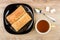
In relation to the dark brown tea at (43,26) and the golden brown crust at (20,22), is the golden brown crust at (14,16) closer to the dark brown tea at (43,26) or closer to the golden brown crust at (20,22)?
the golden brown crust at (20,22)

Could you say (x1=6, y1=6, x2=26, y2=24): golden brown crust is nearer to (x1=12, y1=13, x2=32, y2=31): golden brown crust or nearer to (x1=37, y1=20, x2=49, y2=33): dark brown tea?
(x1=12, y1=13, x2=32, y2=31): golden brown crust

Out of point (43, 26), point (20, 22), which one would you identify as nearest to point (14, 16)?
point (20, 22)

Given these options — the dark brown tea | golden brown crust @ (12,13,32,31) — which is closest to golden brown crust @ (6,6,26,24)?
golden brown crust @ (12,13,32,31)

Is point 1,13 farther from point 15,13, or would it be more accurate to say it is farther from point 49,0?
point 49,0

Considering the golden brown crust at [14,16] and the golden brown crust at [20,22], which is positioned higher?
the golden brown crust at [14,16]

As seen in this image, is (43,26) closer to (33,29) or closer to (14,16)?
(33,29)

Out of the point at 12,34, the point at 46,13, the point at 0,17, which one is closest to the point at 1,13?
the point at 0,17

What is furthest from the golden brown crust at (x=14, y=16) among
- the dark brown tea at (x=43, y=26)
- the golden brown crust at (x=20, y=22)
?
the dark brown tea at (x=43, y=26)

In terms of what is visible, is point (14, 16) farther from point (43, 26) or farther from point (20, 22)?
point (43, 26)
